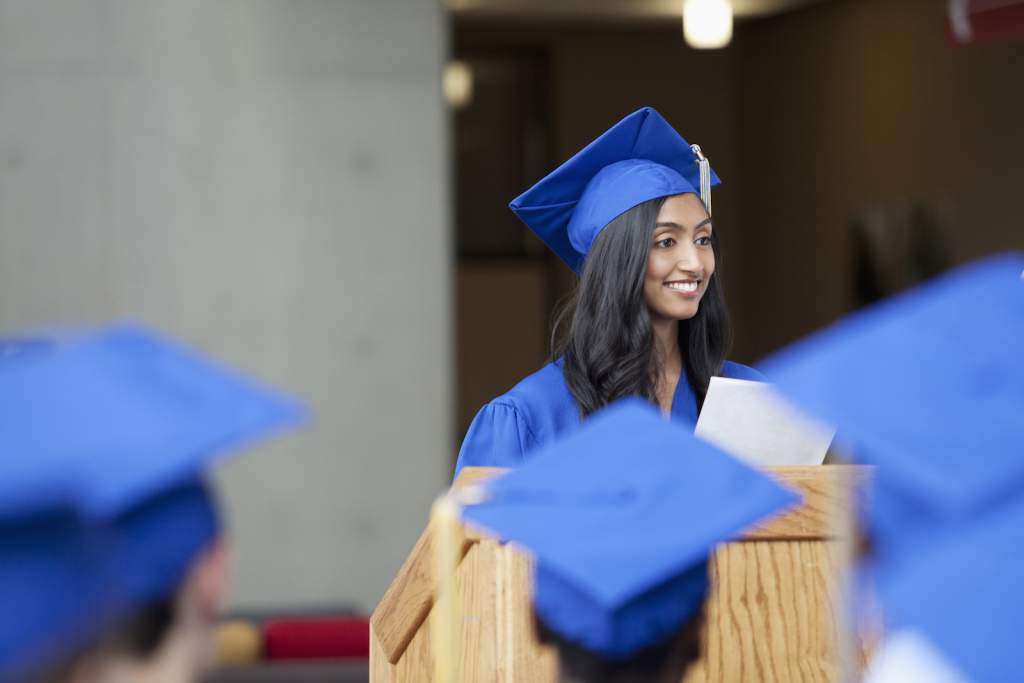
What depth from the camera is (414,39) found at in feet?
19.2

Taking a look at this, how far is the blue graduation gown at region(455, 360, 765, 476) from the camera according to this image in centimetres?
274

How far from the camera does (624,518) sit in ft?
4.17

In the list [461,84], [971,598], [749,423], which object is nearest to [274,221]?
[749,423]

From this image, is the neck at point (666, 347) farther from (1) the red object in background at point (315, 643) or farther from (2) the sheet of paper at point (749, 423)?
(1) the red object in background at point (315, 643)

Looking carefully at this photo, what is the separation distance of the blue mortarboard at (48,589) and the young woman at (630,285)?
1.76 metres

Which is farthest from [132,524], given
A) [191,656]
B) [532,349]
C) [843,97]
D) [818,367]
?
[532,349]

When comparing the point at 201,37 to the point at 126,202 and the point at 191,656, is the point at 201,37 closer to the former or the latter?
the point at 126,202

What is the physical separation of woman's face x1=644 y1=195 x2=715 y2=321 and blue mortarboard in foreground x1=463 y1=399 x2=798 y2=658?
5.24ft

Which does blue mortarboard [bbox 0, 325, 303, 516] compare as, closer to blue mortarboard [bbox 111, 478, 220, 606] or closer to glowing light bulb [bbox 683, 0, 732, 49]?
blue mortarboard [bbox 111, 478, 220, 606]

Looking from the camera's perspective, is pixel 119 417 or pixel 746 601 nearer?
pixel 119 417

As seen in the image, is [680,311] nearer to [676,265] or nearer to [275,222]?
[676,265]

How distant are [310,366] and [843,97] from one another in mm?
5224

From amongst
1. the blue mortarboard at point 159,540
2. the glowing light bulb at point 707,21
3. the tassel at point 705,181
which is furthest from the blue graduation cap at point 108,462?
the glowing light bulb at point 707,21

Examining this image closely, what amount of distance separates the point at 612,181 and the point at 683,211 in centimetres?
16
